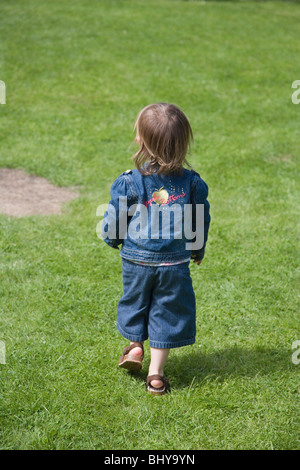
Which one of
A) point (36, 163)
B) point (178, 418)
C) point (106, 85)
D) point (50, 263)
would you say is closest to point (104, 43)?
point (106, 85)

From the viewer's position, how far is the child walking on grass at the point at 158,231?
Result: 110 inches

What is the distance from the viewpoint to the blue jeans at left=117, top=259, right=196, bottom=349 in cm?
291

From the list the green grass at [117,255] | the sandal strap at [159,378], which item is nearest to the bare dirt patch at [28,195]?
the green grass at [117,255]

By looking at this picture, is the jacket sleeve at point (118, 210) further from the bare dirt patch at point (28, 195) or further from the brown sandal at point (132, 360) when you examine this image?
the bare dirt patch at point (28, 195)

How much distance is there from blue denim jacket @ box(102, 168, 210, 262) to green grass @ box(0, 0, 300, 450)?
0.30m

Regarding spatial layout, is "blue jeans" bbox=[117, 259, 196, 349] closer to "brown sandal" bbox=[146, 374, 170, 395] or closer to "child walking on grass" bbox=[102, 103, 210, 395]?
"child walking on grass" bbox=[102, 103, 210, 395]

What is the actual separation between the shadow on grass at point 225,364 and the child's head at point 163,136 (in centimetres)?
124

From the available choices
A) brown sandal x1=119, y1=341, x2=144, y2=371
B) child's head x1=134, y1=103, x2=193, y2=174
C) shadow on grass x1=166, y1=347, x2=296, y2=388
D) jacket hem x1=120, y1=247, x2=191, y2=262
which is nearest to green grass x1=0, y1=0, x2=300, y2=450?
shadow on grass x1=166, y1=347, x2=296, y2=388

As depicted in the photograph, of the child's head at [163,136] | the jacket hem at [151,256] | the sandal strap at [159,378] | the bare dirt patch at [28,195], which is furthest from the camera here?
the bare dirt patch at [28,195]

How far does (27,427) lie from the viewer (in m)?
2.77

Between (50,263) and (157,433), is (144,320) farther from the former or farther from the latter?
(50,263)

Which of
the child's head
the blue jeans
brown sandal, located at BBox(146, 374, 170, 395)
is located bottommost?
brown sandal, located at BBox(146, 374, 170, 395)

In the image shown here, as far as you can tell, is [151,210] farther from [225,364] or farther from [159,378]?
[225,364]

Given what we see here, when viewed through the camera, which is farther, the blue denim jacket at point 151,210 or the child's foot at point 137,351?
the child's foot at point 137,351
